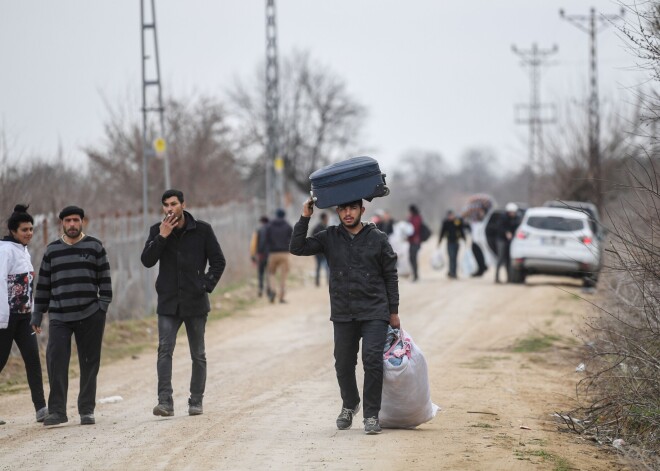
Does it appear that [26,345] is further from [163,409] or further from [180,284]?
[180,284]

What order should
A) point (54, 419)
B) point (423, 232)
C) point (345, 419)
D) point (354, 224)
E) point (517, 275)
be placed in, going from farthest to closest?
point (423, 232), point (517, 275), point (54, 419), point (345, 419), point (354, 224)

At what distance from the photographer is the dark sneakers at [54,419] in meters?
11.1

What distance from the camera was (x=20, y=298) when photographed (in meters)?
11.7

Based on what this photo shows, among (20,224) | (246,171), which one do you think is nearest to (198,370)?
(20,224)

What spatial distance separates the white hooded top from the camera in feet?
37.9

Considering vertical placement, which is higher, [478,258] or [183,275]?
[183,275]

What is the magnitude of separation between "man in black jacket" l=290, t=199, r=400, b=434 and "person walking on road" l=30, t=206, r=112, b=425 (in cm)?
208

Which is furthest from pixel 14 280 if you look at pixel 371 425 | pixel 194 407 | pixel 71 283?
pixel 371 425

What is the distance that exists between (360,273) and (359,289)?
0.13 meters

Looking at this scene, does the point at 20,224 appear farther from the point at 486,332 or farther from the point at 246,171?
the point at 246,171

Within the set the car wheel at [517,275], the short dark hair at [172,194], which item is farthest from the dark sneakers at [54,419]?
the car wheel at [517,275]

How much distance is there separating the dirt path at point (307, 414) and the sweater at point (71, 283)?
1.05 m

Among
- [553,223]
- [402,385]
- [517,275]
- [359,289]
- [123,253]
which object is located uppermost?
[553,223]

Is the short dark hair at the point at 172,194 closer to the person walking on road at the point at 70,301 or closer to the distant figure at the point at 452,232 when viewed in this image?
the person walking on road at the point at 70,301
